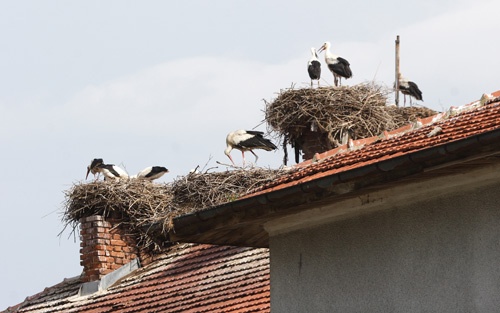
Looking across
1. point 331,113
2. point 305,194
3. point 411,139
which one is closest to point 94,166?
point 331,113

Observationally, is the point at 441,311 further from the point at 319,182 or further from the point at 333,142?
the point at 333,142

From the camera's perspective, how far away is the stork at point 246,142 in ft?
72.8

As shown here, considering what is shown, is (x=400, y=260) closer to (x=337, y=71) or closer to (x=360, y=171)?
(x=360, y=171)

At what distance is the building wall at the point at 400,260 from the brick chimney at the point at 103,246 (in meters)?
8.76

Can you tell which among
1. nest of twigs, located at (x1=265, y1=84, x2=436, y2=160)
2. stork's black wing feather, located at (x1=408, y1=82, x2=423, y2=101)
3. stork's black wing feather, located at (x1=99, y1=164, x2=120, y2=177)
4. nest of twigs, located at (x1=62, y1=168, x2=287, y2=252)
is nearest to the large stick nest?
nest of twigs, located at (x1=265, y1=84, x2=436, y2=160)

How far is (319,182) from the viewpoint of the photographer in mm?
9312

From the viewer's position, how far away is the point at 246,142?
22.5m

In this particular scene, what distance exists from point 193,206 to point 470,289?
10.9 meters

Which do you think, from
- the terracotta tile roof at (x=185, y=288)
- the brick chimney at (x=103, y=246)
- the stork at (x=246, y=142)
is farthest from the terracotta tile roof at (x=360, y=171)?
the stork at (x=246, y=142)

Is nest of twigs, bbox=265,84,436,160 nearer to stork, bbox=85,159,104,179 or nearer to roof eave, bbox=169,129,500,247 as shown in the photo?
stork, bbox=85,159,104,179

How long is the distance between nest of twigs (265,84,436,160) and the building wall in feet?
35.8

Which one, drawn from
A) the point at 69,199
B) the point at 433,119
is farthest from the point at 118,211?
the point at 433,119

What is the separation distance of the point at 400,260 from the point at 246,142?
13.2 m

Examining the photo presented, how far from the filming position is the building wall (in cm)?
884
